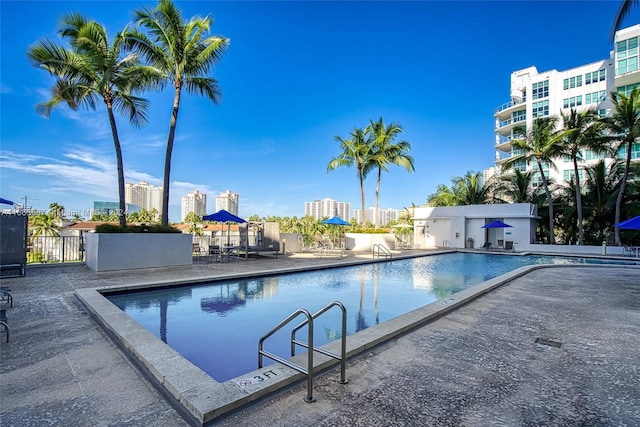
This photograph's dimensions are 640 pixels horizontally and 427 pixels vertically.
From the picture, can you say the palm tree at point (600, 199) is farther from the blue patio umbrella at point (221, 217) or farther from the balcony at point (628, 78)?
the blue patio umbrella at point (221, 217)

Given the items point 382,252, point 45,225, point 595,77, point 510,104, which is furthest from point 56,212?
point 595,77

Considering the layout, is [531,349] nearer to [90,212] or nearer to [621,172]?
[90,212]

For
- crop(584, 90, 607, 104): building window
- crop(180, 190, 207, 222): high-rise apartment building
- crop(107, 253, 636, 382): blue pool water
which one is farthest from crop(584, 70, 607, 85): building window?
crop(180, 190, 207, 222): high-rise apartment building

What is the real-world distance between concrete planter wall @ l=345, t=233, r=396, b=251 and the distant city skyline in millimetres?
3519

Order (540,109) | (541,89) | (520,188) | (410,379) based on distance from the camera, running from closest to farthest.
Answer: (410,379) < (520,188) < (540,109) < (541,89)

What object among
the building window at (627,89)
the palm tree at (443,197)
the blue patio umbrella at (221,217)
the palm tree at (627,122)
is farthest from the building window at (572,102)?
the blue patio umbrella at (221,217)

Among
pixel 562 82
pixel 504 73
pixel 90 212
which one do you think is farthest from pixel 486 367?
pixel 504 73

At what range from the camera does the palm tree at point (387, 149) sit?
66.6 feet

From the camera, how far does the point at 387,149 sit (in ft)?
66.8

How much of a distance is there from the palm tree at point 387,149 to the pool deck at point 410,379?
15.9 m

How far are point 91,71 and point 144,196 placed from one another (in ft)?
271

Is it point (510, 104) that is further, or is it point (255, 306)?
point (510, 104)

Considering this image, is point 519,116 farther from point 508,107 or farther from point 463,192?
point 463,192

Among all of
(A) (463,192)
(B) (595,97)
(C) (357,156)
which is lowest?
(A) (463,192)
